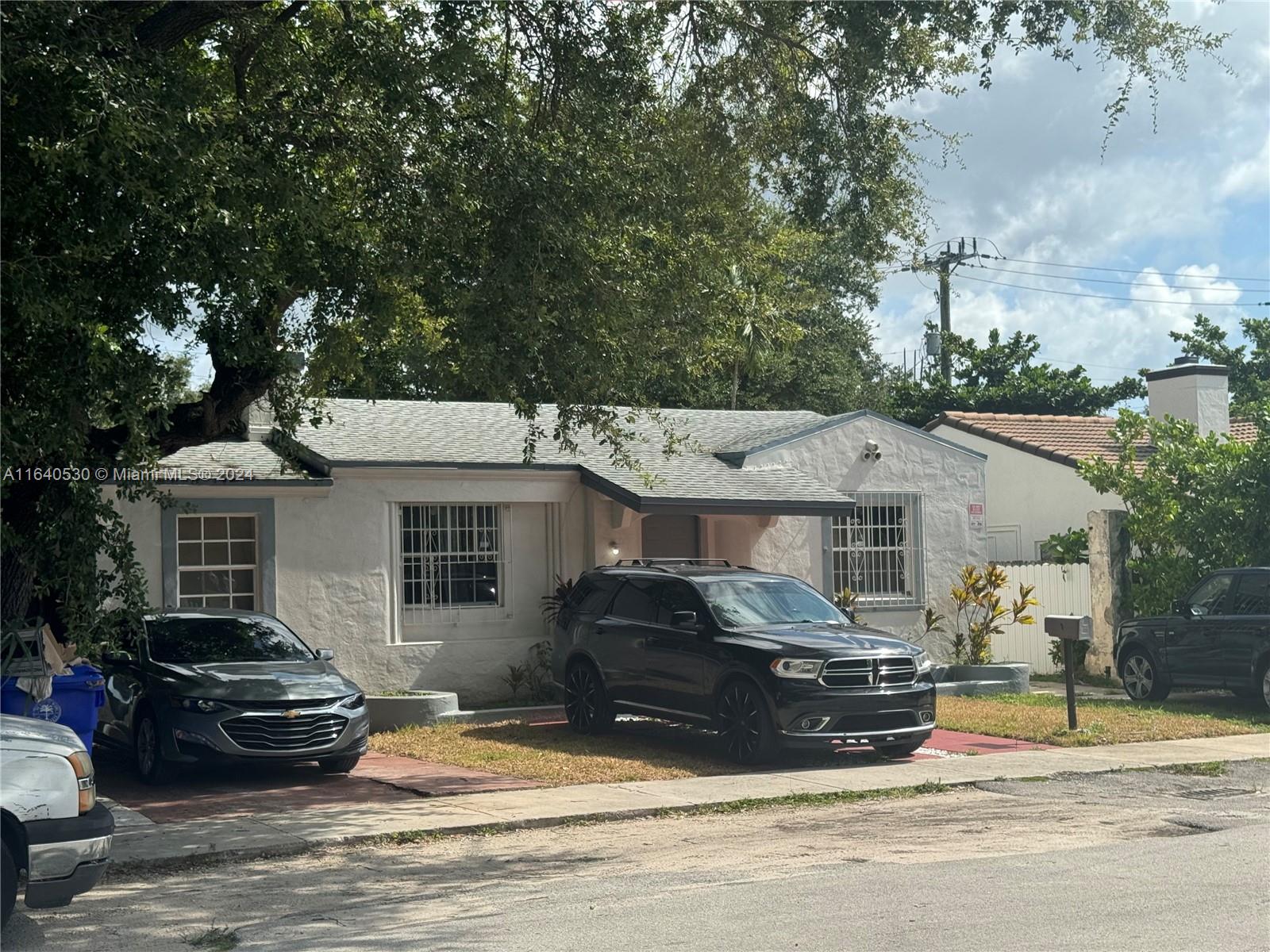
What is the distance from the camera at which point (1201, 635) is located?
56.6ft

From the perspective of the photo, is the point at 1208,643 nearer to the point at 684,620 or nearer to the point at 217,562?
the point at 684,620

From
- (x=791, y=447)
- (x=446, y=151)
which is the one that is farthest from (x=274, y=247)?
(x=791, y=447)

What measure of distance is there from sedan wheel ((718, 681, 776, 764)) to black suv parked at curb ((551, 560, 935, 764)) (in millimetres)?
12

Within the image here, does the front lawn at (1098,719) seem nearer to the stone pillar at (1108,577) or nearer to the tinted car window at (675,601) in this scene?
the stone pillar at (1108,577)

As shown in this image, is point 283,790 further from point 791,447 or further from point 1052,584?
point 1052,584

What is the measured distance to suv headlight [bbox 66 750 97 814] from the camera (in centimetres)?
734

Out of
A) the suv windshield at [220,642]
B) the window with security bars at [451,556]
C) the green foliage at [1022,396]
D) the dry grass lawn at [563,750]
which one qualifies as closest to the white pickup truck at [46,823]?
the dry grass lawn at [563,750]

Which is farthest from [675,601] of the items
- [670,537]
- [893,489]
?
[893,489]

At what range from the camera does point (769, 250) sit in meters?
15.9

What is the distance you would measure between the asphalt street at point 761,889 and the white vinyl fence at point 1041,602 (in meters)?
10.9

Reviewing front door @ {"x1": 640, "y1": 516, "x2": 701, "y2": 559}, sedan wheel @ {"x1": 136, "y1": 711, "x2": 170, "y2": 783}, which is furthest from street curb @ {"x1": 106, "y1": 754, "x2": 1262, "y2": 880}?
front door @ {"x1": 640, "y1": 516, "x2": 701, "y2": 559}

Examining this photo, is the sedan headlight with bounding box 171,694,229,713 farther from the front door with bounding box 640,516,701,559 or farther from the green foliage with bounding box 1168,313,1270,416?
the green foliage with bounding box 1168,313,1270,416

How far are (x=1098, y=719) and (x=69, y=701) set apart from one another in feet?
36.3

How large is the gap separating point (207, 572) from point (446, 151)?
7470 millimetres
